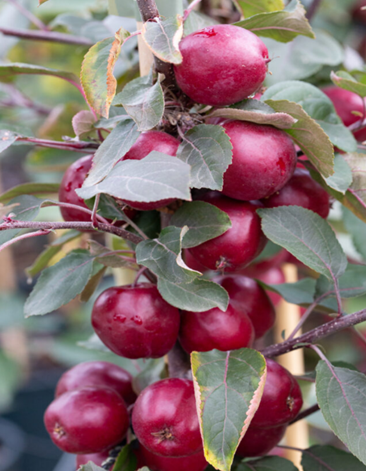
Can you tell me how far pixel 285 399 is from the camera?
38 cm

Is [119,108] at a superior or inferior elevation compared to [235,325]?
superior

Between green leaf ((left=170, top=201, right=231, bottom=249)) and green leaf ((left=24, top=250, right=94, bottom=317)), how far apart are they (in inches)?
3.8

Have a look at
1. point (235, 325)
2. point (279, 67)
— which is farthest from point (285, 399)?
point (279, 67)

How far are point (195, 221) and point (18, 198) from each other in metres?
0.17

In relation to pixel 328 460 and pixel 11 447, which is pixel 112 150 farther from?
pixel 11 447

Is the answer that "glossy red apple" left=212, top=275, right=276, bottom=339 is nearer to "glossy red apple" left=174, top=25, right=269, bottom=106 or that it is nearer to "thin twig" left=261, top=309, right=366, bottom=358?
"thin twig" left=261, top=309, right=366, bottom=358

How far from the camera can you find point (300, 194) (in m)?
0.42

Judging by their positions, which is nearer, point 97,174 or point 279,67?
point 97,174

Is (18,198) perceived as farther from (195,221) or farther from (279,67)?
(279,67)

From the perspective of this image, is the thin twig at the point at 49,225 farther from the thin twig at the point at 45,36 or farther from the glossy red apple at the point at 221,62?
the thin twig at the point at 45,36

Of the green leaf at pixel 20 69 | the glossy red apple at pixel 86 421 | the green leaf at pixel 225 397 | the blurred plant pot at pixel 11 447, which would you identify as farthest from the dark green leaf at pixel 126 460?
the blurred plant pot at pixel 11 447

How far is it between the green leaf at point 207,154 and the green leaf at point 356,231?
264mm

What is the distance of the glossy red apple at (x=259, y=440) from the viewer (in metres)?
0.42

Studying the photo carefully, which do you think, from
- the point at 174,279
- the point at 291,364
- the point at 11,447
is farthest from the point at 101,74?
the point at 11,447
